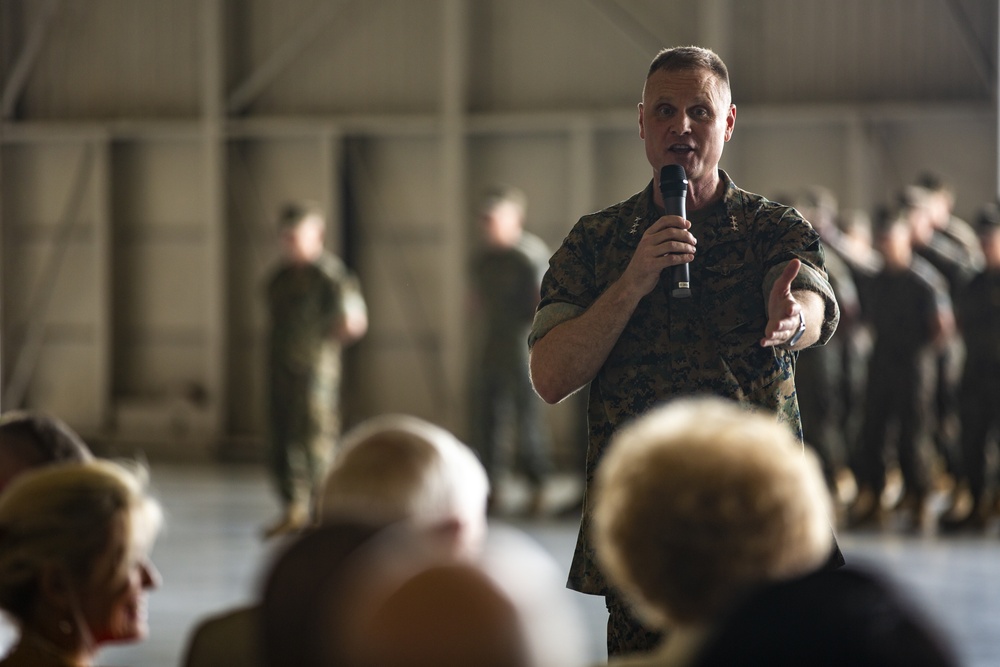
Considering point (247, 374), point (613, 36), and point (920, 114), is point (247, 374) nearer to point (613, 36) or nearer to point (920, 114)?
point (613, 36)

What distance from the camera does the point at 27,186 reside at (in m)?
11.8

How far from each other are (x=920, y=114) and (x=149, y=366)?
6.59 metres

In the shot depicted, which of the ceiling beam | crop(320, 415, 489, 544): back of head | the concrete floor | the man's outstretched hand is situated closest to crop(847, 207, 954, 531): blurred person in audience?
the concrete floor

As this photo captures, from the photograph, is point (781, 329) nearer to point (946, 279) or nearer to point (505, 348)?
point (946, 279)

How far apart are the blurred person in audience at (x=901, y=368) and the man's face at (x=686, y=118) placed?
5.07 metres

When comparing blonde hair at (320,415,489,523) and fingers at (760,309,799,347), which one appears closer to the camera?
blonde hair at (320,415,489,523)

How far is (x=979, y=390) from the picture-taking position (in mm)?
7145

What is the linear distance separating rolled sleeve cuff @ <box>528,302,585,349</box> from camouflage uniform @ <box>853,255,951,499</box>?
5207 millimetres

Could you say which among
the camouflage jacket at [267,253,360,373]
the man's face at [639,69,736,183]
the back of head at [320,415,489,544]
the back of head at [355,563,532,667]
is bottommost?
the camouflage jacket at [267,253,360,373]

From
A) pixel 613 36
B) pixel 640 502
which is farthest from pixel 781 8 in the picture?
pixel 640 502

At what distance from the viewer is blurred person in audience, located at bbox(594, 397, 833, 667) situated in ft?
3.98

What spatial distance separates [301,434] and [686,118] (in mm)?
5388

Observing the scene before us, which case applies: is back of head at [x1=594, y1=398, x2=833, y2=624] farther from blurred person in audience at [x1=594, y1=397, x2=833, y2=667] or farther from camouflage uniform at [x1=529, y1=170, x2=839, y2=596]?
camouflage uniform at [x1=529, y1=170, x2=839, y2=596]

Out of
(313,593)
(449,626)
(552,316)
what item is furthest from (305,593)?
(552,316)
